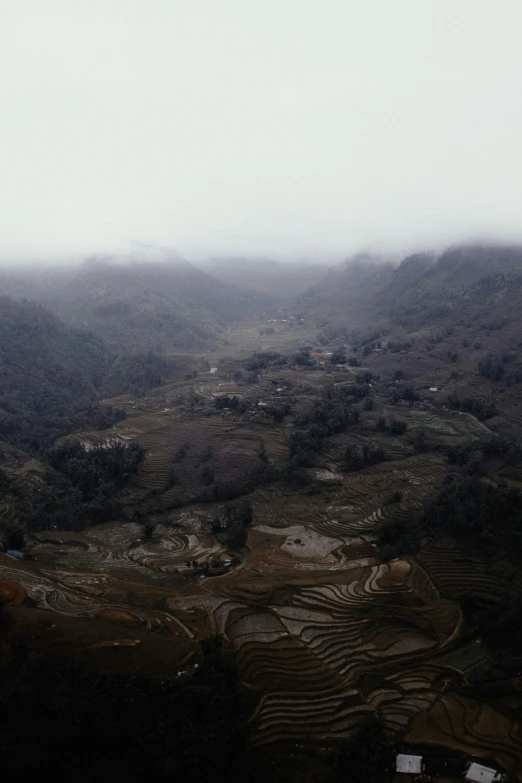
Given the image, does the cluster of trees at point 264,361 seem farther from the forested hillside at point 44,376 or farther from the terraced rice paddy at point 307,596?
the terraced rice paddy at point 307,596

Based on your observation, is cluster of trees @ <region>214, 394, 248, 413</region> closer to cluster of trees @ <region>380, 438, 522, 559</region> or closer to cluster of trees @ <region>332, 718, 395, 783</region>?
cluster of trees @ <region>380, 438, 522, 559</region>

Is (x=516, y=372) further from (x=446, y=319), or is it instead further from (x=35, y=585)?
(x=35, y=585)

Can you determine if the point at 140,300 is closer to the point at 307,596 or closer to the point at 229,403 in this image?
the point at 229,403

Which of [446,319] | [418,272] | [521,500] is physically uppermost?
[418,272]

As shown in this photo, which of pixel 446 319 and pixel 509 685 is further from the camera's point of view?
pixel 446 319

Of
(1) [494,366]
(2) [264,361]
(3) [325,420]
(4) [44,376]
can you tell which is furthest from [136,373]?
(1) [494,366]

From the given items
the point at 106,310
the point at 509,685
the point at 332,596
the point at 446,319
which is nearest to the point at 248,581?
the point at 332,596
